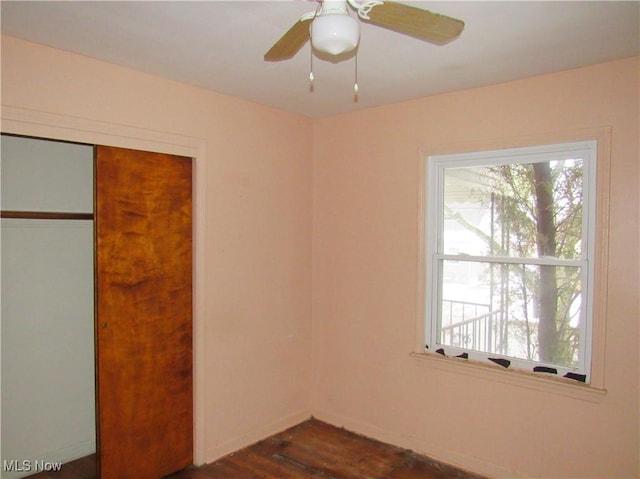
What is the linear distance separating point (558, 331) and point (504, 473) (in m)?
0.99

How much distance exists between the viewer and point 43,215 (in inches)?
116

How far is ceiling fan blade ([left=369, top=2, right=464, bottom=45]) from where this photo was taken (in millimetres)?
1482

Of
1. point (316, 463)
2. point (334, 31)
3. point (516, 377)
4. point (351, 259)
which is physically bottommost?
point (316, 463)

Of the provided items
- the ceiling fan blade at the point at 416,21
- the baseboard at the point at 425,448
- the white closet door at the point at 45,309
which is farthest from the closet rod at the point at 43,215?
the baseboard at the point at 425,448

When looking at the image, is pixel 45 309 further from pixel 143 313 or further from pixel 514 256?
pixel 514 256

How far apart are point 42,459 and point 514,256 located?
3424 millimetres

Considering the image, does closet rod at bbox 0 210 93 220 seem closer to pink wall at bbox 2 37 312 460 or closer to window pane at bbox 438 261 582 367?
pink wall at bbox 2 37 312 460

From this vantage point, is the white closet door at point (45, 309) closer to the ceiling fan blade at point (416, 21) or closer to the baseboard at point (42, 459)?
the baseboard at point (42, 459)

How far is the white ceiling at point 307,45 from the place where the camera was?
1966 millimetres

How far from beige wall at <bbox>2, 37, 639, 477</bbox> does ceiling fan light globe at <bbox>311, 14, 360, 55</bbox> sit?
5.50ft

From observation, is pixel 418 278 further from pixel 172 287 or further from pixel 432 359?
pixel 172 287

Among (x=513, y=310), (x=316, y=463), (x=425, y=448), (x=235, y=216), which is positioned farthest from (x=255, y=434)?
(x=513, y=310)

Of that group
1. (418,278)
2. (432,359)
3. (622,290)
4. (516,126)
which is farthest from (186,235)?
(622,290)

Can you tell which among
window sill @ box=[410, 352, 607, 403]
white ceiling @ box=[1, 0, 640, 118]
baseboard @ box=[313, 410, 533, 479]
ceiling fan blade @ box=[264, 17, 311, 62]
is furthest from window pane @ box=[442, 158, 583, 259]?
ceiling fan blade @ box=[264, 17, 311, 62]
